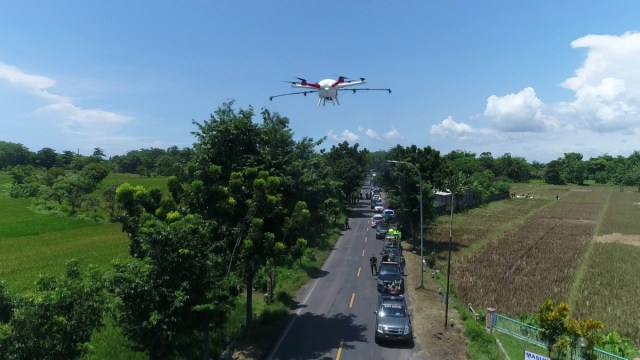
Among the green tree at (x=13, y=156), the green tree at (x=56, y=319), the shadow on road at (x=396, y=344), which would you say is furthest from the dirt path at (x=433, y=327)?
the green tree at (x=13, y=156)

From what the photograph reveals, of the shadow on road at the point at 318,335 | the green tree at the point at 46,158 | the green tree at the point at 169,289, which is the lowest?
the shadow on road at the point at 318,335

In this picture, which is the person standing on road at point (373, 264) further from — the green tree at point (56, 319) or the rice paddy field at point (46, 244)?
the green tree at point (56, 319)

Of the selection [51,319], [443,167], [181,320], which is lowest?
[181,320]

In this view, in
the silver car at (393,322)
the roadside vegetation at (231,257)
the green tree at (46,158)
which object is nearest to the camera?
the roadside vegetation at (231,257)

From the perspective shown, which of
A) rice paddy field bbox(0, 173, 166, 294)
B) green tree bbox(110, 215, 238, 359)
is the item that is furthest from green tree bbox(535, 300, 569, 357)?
rice paddy field bbox(0, 173, 166, 294)

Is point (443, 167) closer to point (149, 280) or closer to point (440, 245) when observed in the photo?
point (440, 245)

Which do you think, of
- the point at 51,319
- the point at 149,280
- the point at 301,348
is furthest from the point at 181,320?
the point at 301,348
